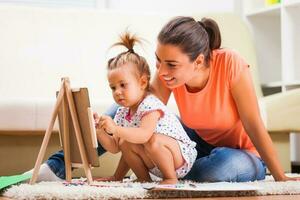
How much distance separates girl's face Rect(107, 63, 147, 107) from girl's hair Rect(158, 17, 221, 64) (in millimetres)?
138

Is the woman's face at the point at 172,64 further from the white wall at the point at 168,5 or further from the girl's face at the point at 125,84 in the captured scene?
the white wall at the point at 168,5

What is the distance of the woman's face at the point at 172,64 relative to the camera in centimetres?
210

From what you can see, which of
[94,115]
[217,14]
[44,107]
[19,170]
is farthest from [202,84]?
[217,14]

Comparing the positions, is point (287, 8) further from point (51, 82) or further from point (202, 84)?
point (202, 84)

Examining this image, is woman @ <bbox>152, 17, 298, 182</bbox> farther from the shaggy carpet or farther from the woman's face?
the shaggy carpet

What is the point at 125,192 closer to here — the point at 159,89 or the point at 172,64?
the point at 172,64

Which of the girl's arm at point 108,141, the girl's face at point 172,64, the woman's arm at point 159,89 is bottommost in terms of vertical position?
the girl's arm at point 108,141

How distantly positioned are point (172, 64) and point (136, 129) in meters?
0.23

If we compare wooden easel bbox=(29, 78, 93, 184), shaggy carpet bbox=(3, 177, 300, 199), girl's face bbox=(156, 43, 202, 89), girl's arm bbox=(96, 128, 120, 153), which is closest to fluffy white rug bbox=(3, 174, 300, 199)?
shaggy carpet bbox=(3, 177, 300, 199)

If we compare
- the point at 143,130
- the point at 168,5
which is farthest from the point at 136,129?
the point at 168,5

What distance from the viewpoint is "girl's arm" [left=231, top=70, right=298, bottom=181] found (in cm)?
218

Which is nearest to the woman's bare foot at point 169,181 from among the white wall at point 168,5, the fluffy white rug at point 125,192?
the fluffy white rug at point 125,192

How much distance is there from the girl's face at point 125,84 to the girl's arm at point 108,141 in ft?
0.39

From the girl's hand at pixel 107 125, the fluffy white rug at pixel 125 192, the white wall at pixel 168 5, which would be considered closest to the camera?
the fluffy white rug at pixel 125 192
